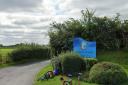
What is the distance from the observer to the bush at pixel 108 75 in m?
16.0

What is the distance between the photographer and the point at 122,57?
2828 centimetres

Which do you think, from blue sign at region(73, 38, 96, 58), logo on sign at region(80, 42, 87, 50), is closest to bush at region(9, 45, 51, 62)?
blue sign at region(73, 38, 96, 58)

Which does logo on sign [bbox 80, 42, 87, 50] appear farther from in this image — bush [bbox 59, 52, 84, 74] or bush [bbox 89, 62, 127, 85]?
bush [bbox 89, 62, 127, 85]

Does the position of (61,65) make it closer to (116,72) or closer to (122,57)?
(116,72)

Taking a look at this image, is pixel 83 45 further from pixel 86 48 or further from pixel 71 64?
pixel 71 64

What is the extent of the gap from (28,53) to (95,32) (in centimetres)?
1840

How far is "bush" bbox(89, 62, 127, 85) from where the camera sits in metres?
16.0

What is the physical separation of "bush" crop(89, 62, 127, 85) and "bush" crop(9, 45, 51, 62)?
76.5ft

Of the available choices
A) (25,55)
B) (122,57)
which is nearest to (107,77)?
(122,57)

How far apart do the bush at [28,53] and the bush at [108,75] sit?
76.5ft

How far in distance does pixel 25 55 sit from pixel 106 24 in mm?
18366

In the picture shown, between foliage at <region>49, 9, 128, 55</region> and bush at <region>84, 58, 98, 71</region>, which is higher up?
foliage at <region>49, 9, 128, 55</region>

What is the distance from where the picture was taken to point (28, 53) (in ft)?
151

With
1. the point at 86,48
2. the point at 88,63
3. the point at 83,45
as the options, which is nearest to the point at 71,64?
the point at 88,63
